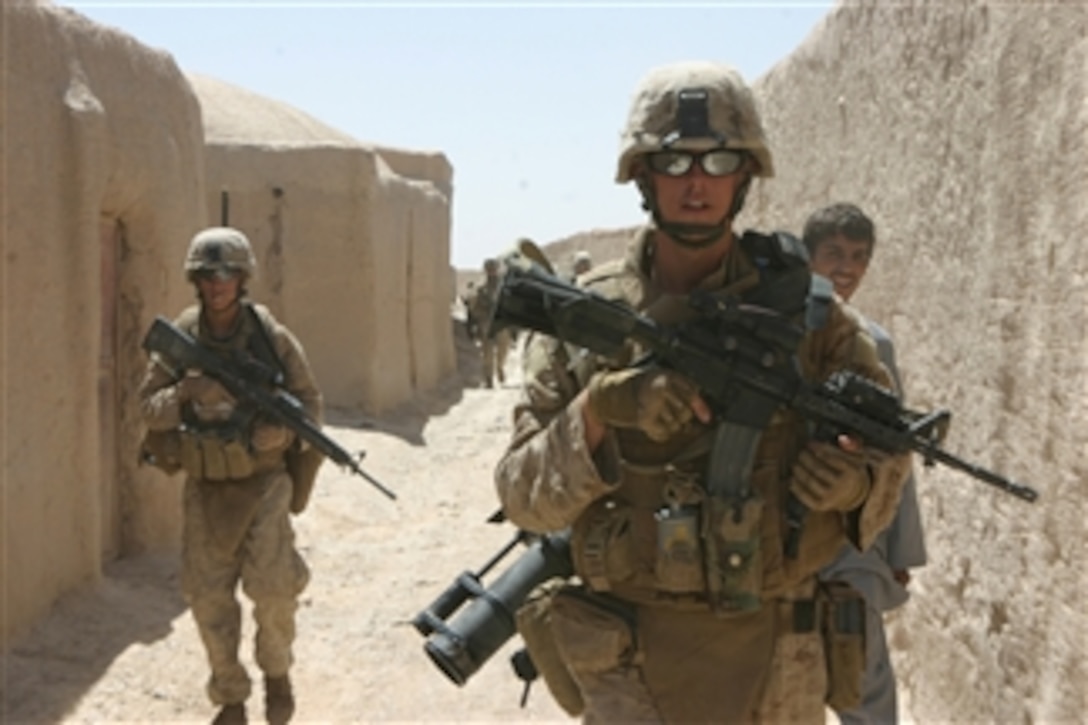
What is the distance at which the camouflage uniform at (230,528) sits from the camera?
16.3 ft

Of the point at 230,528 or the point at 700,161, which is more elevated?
the point at 700,161

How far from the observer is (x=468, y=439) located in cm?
1319

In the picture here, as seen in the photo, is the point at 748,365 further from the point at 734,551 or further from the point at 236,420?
the point at 236,420

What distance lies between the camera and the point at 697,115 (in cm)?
259

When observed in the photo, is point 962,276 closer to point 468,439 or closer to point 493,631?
point 493,631

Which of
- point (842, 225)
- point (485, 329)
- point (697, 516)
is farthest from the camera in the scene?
point (485, 329)

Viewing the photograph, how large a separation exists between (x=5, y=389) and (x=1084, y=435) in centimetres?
408

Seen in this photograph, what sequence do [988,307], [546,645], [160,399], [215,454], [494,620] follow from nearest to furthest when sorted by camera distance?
[546,645] → [494,620] → [988,307] → [215,454] → [160,399]

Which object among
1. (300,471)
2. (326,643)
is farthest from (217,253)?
(326,643)

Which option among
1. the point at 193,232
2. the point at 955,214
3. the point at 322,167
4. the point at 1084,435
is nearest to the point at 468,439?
the point at 322,167

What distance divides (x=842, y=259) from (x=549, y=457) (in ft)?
4.55

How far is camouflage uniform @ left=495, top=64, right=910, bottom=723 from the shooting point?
101 inches

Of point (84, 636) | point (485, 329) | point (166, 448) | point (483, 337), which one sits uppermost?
point (166, 448)

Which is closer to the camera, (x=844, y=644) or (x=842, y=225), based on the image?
(x=844, y=644)
